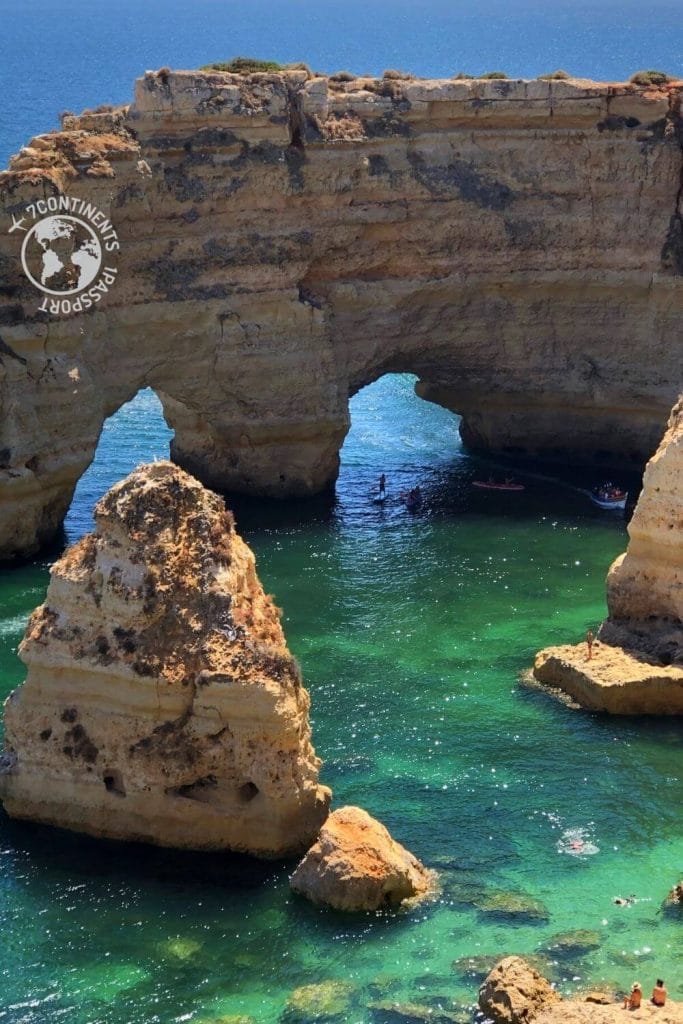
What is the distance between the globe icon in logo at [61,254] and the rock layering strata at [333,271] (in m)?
0.43

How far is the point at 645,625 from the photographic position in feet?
151

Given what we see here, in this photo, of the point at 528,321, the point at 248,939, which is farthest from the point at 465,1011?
the point at 528,321

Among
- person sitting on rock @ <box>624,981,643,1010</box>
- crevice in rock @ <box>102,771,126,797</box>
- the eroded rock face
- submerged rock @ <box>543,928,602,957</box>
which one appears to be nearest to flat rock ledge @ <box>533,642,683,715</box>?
submerged rock @ <box>543,928,602,957</box>

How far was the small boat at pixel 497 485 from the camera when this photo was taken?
Answer: 62.9m

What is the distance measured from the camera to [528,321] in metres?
63.0

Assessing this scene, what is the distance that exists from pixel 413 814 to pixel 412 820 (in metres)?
0.29

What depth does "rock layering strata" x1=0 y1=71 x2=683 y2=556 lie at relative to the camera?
55938 millimetres

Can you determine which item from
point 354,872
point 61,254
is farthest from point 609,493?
point 354,872

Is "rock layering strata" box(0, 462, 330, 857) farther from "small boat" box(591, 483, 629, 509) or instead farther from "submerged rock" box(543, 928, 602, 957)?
"small boat" box(591, 483, 629, 509)

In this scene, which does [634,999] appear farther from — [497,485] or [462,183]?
[462,183]

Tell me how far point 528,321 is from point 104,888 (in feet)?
106

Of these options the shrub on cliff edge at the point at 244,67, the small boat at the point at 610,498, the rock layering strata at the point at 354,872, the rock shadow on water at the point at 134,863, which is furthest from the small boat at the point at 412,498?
the rock layering strata at the point at 354,872

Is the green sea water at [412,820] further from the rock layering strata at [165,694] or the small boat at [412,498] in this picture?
the rock layering strata at [165,694]

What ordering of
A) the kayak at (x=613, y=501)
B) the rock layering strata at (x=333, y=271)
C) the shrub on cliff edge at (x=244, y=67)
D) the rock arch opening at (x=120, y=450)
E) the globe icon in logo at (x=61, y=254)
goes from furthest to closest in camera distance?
1. the rock arch opening at (x=120, y=450)
2. the kayak at (x=613, y=501)
3. the shrub on cliff edge at (x=244, y=67)
4. the rock layering strata at (x=333, y=271)
5. the globe icon in logo at (x=61, y=254)
